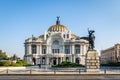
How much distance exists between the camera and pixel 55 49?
119 meters

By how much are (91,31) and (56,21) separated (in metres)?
94.3

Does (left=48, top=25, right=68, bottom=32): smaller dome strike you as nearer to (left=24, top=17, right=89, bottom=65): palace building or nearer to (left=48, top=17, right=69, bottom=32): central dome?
(left=48, top=17, right=69, bottom=32): central dome

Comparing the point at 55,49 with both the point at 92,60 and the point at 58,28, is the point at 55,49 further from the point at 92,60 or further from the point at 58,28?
the point at 92,60

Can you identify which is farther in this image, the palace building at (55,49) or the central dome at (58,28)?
the central dome at (58,28)

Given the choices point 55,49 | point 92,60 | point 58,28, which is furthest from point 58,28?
point 92,60

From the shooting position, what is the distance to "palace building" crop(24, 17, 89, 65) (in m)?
117

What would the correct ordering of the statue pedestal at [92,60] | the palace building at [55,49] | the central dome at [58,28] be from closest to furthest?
the statue pedestal at [92,60] → the palace building at [55,49] → the central dome at [58,28]

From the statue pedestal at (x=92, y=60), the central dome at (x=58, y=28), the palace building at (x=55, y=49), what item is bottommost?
the statue pedestal at (x=92, y=60)

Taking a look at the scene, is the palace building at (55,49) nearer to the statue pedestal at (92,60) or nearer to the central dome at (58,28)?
the central dome at (58,28)

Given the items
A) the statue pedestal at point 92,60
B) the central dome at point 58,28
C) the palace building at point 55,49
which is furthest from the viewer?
the central dome at point 58,28

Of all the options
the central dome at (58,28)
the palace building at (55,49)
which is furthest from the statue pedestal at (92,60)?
the central dome at (58,28)

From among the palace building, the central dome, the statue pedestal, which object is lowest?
the statue pedestal

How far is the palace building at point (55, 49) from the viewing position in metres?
117

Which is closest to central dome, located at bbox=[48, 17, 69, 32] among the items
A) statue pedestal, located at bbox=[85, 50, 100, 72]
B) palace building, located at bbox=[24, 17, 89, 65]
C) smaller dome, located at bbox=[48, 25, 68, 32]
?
smaller dome, located at bbox=[48, 25, 68, 32]
